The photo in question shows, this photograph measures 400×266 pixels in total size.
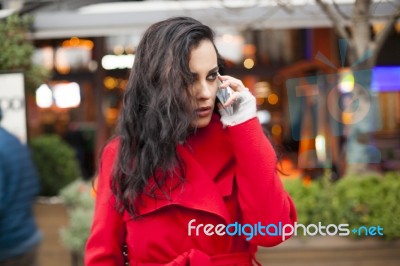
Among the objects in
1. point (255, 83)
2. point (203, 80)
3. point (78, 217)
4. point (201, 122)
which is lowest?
point (78, 217)

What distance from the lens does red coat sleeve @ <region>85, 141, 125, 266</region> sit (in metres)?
1.99

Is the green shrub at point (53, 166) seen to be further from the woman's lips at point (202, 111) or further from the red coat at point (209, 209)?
the woman's lips at point (202, 111)

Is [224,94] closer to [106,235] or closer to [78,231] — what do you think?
[106,235]

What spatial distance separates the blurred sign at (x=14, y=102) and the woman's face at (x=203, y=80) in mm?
3438

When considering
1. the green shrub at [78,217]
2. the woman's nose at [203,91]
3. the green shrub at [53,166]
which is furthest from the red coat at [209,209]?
the green shrub at [53,166]

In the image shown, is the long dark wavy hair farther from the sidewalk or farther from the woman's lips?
the sidewalk

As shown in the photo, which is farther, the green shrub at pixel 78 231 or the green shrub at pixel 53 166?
the green shrub at pixel 53 166

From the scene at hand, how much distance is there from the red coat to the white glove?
20mm

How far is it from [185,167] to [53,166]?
6272 millimetres

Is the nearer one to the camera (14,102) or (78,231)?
(14,102)

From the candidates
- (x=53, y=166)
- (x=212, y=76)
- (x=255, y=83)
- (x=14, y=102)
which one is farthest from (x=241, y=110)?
(x=255, y=83)

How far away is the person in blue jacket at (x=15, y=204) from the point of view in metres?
3.29

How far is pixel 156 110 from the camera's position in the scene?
1904mm

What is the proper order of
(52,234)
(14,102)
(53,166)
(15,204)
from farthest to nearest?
(53,166) < (52,234) < (14,102) < (15,204)
